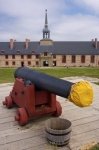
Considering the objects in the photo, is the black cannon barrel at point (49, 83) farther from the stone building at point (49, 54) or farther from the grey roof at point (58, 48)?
the grey roof at point (58, 48)

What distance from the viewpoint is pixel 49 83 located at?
5.97 meters

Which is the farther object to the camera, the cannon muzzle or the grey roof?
the grey roof

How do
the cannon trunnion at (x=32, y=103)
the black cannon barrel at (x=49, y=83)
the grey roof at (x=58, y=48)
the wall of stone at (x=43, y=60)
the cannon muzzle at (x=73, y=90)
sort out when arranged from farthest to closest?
1. the grey roof at (x=58, y=48)
2. the wall of stone at (x=43, y=60)
3. the cannon trunnion at (x=32, y=103)
4. the black cannon barrel at (x=49, y=83)
5. the cannon muzzle at (x=73, y=90)

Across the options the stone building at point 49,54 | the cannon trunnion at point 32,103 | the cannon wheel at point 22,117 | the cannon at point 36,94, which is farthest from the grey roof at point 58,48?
the cannon wheel at point 22,117

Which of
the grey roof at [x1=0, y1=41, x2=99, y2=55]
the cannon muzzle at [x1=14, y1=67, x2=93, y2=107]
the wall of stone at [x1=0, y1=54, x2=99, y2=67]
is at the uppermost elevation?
the grey roof at [x1=0, y1=41, x2=99, y2=55]

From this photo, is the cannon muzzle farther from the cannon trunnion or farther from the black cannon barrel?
the cannon trunnion

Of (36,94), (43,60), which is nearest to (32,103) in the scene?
(36,94)

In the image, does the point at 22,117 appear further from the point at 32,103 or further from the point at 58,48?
the point at 58,48

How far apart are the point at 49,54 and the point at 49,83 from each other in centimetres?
6039

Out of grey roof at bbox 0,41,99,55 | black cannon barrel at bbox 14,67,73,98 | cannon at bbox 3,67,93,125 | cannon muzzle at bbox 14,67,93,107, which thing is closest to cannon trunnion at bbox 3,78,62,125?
cannon at bbox 3,67,93,125

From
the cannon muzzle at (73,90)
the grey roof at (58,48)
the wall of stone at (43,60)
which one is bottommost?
the wall of stone at (43,60)

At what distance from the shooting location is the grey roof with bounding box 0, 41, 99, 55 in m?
66.9

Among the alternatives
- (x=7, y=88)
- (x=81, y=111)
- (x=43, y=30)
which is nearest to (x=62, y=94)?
(x=81, y=111)

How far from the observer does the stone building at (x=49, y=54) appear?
6638cm
